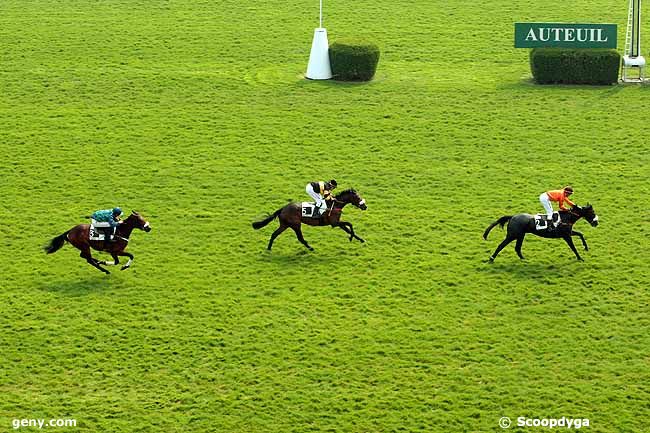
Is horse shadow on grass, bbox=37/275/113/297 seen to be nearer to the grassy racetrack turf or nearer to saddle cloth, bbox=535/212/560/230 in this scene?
the grassy racetrack turf

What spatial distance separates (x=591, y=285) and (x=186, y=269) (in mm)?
8895

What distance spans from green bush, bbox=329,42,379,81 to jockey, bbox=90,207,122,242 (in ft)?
49.5

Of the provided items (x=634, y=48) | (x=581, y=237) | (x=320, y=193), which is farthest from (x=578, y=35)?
(x=320, y=193)

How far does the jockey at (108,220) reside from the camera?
93.9 feet

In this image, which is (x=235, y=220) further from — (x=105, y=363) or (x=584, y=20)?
(x=584, y=20)

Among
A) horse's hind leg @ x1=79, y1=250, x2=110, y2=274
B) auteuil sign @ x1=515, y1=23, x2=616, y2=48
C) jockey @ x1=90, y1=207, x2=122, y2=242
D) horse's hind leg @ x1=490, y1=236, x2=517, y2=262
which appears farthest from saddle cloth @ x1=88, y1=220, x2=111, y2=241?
auteuil sign @ x1=515, y1=23, x2=616, y2=48

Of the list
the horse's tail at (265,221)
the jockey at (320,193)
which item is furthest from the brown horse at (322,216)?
the jockey at (320,193)

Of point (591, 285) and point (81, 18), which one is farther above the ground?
point (81, 18)

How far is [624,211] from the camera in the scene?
3316 cm

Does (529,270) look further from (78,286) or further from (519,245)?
(78,286)

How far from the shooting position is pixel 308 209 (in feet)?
99.2

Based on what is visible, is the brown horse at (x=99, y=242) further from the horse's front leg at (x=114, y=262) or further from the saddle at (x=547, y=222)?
the saddle at (x=547, y=222)

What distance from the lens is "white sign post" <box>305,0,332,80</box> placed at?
4222 centimetres

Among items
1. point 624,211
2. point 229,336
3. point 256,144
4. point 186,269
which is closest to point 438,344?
point 229,336
